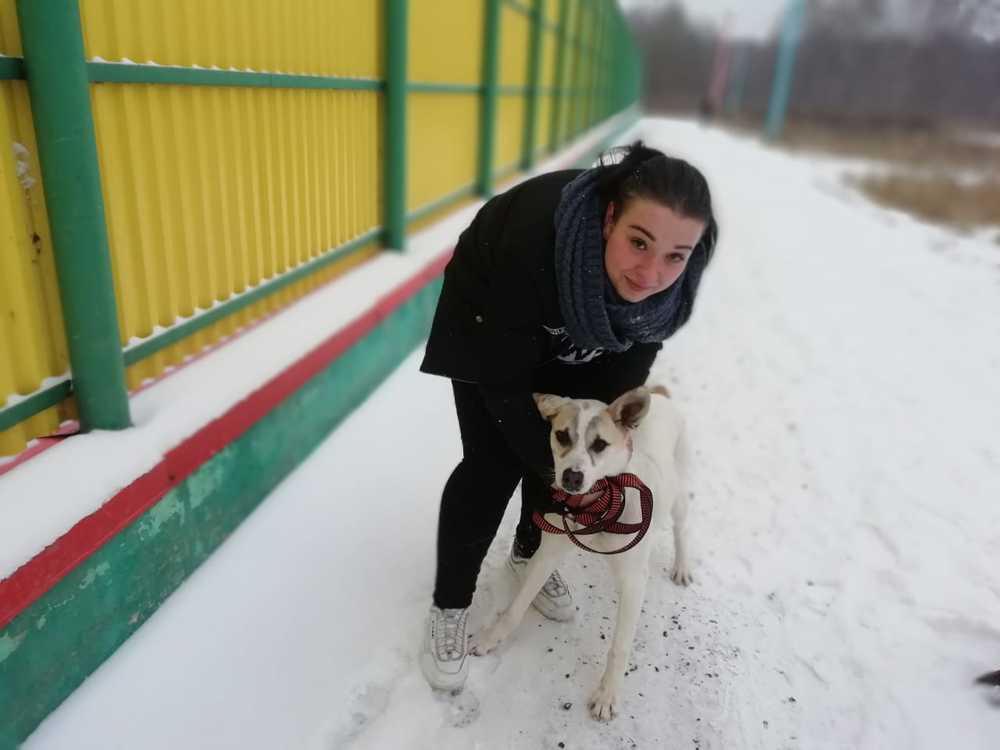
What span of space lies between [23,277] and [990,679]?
9.74ft

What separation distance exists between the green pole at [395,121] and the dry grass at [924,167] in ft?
35.6

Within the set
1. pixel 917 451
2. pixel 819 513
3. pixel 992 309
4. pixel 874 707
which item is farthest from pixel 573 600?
pixel 992 309

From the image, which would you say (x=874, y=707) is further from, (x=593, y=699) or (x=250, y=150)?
(x=250, y=150)

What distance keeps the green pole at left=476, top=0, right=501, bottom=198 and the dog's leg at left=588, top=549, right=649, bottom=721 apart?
515cm

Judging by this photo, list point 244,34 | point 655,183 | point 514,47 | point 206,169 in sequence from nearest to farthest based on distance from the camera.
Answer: point 655,183
point 206,169
point 244,34
point 514,47

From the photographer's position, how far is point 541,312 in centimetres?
184

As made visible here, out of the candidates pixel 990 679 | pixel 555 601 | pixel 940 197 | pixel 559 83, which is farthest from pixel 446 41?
pixel 940 197

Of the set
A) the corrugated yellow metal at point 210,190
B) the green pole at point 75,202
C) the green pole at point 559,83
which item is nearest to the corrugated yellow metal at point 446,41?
the corrugated yellow metal at point 210,190

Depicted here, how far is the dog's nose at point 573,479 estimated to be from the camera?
1859mm

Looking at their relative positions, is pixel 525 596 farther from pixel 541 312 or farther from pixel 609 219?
pixel 609 219

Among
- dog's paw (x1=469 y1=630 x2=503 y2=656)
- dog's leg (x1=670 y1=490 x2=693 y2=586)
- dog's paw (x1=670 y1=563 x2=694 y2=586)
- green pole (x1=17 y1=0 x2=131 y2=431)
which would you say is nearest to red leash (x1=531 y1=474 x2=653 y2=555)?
dog's paw (x1=469 y1=630 x2=503 y2=656)

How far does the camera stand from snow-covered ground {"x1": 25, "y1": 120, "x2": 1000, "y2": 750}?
1.97m

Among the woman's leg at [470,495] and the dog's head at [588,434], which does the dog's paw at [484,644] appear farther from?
the dog's head at [588,434]

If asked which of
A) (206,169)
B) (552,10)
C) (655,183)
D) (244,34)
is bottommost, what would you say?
(206,169)
